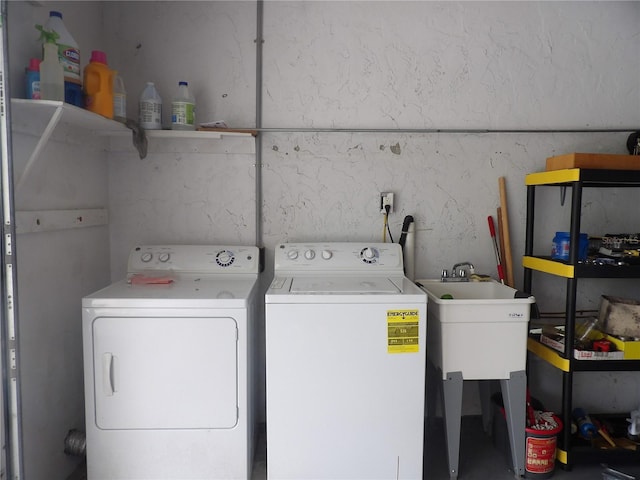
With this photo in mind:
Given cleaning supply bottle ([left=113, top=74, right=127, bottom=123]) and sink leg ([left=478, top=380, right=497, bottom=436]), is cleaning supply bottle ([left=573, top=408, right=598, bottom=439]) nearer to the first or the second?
sink leg ([left=478, top=380, right=497, bottom=436])

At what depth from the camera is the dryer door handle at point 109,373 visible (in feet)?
5.76

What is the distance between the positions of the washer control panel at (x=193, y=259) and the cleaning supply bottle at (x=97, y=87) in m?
0.70

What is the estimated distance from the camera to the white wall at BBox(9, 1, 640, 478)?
93.2 inches

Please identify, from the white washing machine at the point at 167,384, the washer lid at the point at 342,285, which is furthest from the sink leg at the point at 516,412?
the white washing machine at the point at 167,384

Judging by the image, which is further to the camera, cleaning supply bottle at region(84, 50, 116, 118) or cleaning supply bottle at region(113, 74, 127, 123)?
cleaning supply bottle at region(113, 74, 127, 123)

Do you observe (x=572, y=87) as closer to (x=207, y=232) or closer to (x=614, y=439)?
(x=614, y=439)

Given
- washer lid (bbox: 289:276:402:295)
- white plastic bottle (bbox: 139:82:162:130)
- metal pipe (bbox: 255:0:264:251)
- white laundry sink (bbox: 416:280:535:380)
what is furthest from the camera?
metal pipe (bbox: 255:0:264:251)

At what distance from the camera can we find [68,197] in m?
2.00

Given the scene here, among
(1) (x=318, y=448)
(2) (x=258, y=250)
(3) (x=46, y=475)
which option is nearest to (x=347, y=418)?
(1) (x=318, y=448)

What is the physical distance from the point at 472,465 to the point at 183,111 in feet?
7.38

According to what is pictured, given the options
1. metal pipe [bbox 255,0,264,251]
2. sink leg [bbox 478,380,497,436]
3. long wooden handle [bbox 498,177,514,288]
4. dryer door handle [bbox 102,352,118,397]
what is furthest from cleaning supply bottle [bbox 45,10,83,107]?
sink leg [bbox 478,380,497,436]

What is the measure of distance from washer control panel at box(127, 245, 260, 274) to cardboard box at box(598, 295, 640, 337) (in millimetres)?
1737

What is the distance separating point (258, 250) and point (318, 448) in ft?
3.21

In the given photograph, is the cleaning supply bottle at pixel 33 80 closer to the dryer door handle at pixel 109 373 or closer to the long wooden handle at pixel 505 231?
the dryer door handle at pixel 109 373
